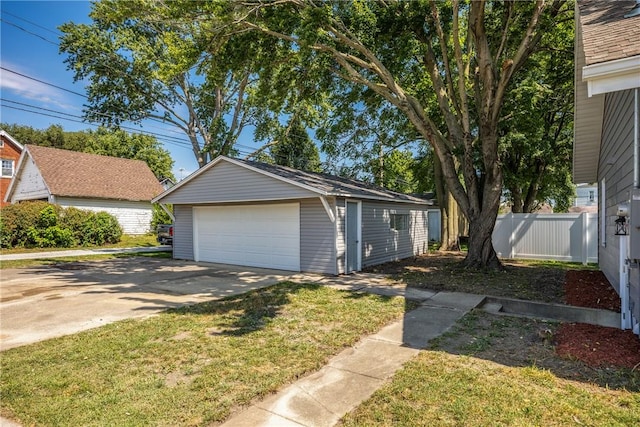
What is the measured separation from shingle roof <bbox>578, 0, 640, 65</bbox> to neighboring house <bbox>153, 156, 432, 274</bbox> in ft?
19.9

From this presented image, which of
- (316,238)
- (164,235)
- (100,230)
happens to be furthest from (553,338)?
(100,230)

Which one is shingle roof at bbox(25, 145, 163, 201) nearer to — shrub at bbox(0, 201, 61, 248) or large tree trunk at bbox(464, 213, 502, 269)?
shrub at bbox(0, 201, 61, 248)

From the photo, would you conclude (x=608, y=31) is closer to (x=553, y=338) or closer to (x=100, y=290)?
(x=553, y=338)

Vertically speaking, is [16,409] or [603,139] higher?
[603,139]

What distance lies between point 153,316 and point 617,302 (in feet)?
26.0

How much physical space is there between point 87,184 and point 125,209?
256cm

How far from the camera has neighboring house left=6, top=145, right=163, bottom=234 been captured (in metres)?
20.3

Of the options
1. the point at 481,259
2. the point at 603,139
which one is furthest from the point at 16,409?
the point at 603,139

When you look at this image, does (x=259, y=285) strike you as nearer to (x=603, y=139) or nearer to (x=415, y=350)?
(x=415, y=350)

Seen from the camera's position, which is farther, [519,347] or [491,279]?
[491,279]

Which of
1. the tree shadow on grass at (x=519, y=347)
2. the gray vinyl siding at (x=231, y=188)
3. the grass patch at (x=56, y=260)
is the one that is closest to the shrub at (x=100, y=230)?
the grass patch at (x=56, y=260)

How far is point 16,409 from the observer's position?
3172 millimetres

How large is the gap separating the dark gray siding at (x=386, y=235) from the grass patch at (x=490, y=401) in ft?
24.9

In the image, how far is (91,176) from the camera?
22125 mm
